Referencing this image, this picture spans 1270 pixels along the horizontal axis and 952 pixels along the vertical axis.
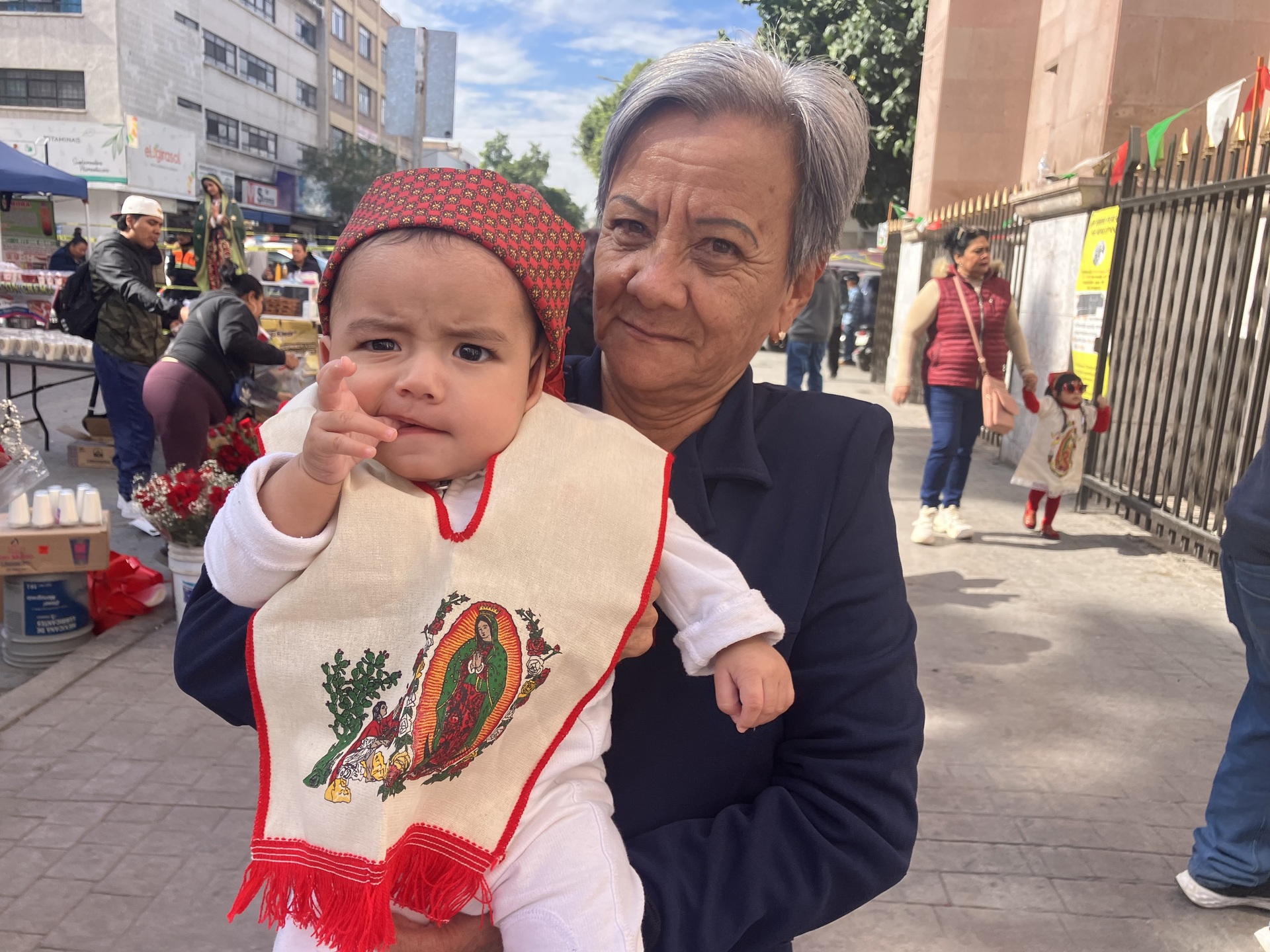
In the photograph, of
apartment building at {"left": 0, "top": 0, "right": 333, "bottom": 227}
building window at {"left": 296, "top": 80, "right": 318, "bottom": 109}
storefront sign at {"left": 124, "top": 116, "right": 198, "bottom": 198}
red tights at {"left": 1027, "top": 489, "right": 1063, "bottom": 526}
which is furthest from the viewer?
building window at {"left": 296, "top": 80, "right": 318, "bottom": 109}

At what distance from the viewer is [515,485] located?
1.37m

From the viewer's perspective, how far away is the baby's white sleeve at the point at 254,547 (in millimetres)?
1253

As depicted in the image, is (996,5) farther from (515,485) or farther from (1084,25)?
(515,485)

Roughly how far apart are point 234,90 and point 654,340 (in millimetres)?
45620

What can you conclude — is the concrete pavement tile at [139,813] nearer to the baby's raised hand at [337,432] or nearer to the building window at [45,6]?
the baby's raised hand at [337,432]

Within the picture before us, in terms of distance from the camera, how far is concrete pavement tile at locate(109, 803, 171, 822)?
365cm

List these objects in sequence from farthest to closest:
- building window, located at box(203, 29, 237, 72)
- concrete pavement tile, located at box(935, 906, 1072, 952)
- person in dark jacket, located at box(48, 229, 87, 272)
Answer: building window, located at box(203, 29, 237, 72)
person in dark jacket, located at box(48, 229, 87, 272)
concrete pavement tile, located at box(935, 906, 1072, 952)

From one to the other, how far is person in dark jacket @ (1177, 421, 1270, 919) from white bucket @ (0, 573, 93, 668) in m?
5.18

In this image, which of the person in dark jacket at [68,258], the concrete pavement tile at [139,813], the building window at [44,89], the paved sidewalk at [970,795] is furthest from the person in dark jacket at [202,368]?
the building window at [44,89]

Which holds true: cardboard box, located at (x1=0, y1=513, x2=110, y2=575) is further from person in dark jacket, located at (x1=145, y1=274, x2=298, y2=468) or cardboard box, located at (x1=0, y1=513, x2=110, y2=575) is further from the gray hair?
the gray hair

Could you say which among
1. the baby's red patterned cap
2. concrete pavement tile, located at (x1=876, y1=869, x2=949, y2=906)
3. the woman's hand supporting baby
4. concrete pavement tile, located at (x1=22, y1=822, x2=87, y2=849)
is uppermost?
the baby's red patterned cap

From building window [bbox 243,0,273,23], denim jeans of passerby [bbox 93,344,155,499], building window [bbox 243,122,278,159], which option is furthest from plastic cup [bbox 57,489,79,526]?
building window [bbox 243,0,273,23]

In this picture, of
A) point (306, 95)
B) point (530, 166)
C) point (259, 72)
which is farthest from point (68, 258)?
point (530, 166)

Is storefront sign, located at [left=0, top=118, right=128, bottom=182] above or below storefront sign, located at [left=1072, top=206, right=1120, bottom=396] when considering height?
above
